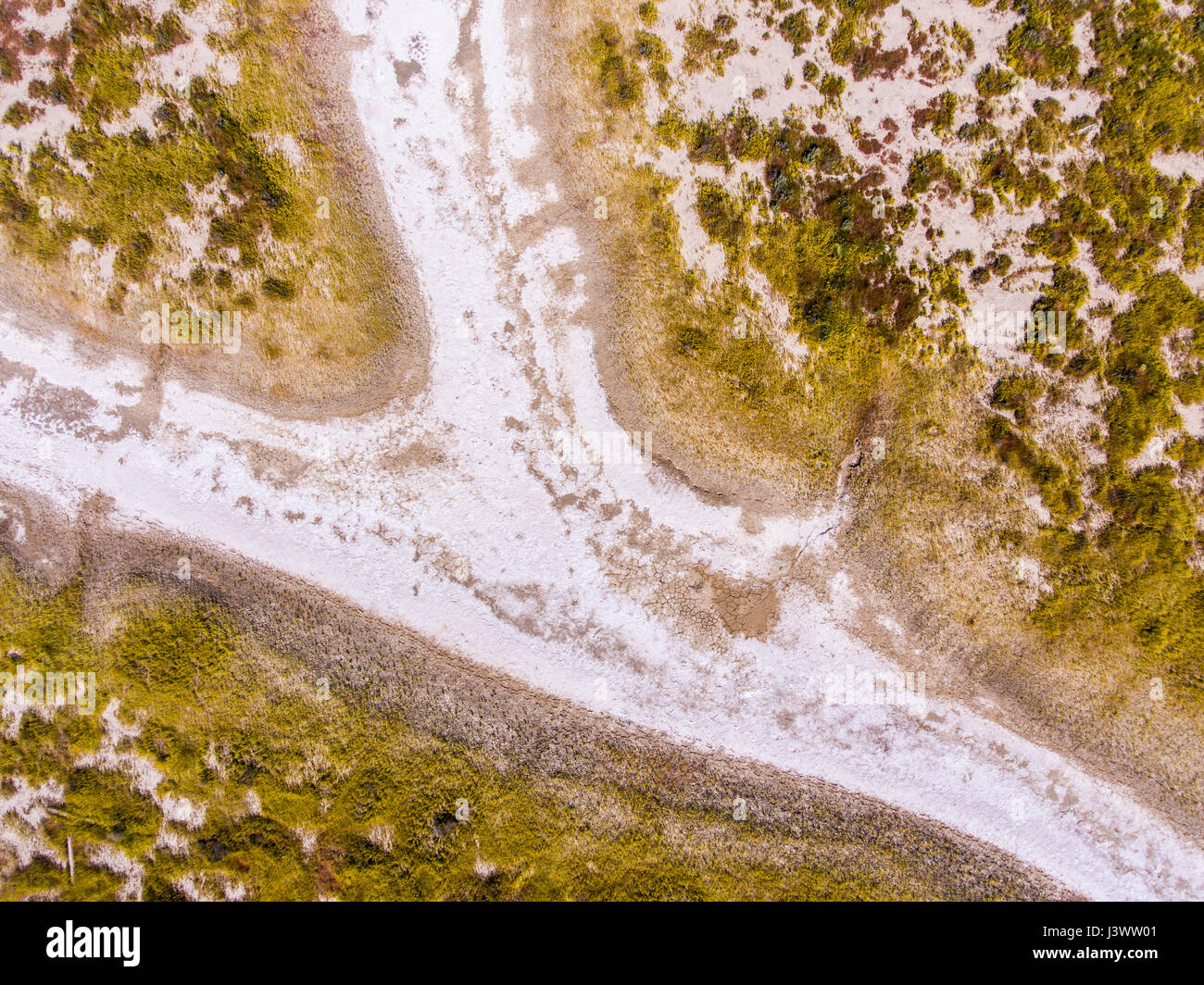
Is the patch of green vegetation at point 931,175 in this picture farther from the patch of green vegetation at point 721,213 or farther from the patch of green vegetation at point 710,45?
the patch of green vegetation at point 710,45

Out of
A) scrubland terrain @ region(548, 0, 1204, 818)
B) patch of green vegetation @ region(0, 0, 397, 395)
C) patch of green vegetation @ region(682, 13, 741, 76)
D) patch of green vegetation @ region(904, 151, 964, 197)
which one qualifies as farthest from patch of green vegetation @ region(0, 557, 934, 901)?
patch of green vegetation @ region(682, 13, 741, 76)

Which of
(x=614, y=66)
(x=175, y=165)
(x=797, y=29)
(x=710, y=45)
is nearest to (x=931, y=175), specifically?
(x=797, y=29)

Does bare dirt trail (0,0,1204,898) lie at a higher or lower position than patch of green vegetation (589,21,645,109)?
lower

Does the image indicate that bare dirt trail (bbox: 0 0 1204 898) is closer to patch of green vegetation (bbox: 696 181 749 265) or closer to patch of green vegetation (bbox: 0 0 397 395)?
patch of green vegetation (bbox: 0 0 397 395)

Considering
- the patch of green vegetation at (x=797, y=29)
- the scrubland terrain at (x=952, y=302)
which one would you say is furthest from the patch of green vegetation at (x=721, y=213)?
the patch of green vegetation at (x=797, y=29)

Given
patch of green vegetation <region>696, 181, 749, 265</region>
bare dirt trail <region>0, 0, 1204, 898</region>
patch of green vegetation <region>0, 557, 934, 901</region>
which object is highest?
patch of green vegetation <region>696, 181, 749, 265</region>

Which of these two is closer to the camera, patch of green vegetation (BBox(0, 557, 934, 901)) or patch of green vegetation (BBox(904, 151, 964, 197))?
patch of green vegetation (BBox(0, 557, 934, 901))
